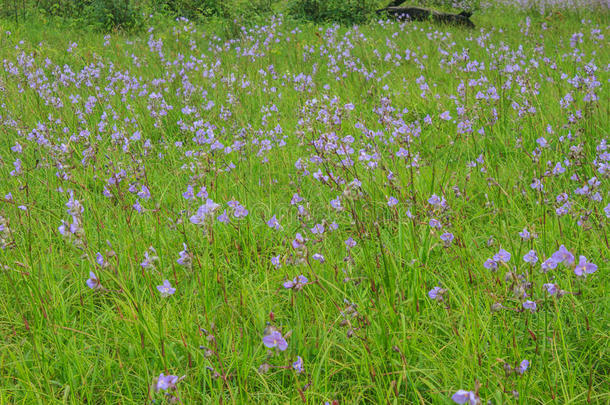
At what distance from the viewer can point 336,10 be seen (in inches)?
384

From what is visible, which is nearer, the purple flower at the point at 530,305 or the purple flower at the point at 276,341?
the purple flower at the point at 276,341

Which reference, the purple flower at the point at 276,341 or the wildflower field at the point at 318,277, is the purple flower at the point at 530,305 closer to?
the wildflower field at the point at 318,277

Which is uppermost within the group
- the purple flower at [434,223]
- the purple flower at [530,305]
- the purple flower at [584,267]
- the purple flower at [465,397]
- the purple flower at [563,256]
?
the purple flower at [563,256]

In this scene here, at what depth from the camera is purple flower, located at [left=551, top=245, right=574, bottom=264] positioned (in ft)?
4.06

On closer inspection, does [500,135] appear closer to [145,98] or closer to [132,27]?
[145,98]

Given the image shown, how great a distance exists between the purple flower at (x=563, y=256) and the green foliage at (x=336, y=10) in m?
8.99

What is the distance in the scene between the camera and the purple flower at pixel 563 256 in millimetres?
1238

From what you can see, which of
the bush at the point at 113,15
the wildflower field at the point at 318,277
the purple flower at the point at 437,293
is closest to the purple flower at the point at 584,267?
the wildflower field at the point at 318,277

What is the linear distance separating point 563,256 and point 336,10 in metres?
9.37

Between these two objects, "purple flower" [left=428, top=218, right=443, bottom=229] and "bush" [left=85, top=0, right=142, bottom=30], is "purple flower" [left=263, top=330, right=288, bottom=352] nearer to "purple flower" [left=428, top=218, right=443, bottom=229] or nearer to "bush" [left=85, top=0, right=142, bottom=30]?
"purple flower" [left=428, top=218, right=443, bottom=229]

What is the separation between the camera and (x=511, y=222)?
8.53 feet

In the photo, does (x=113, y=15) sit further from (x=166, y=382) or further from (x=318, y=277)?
(x=166, y=382)

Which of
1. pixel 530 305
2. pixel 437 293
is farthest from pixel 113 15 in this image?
pixel 530 305

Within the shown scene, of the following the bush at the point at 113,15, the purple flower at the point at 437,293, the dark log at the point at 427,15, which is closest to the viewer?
the purple flower at the point at 437,293
